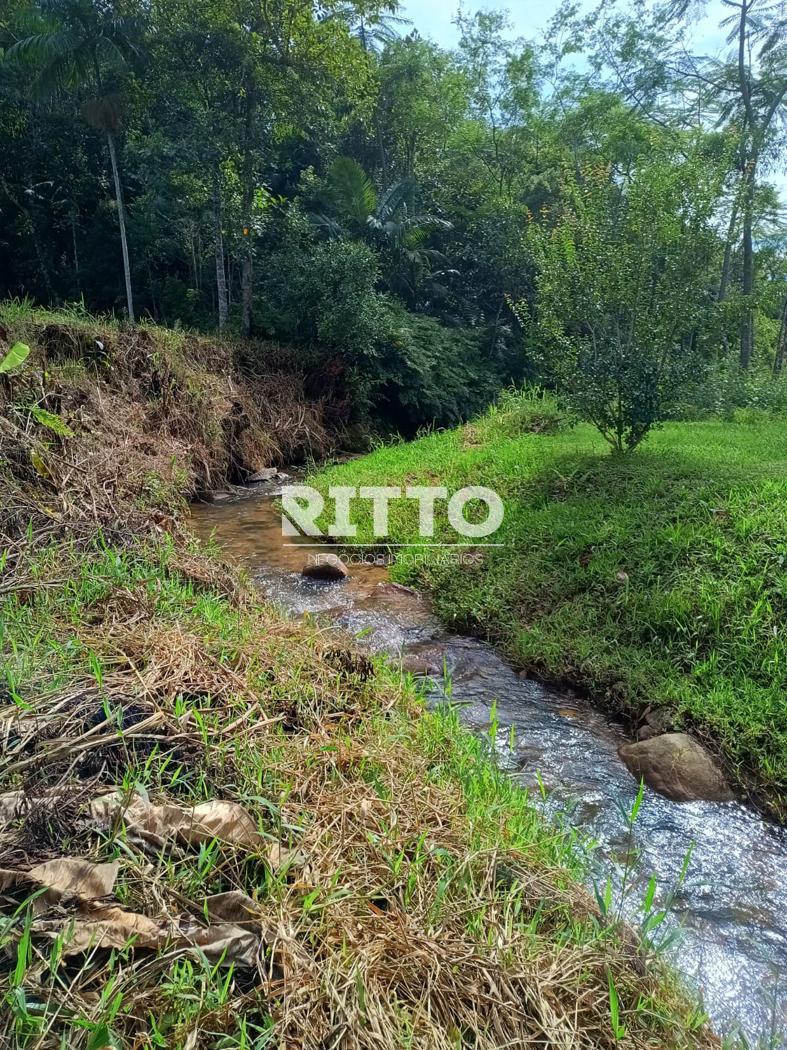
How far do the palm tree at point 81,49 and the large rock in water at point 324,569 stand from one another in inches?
323

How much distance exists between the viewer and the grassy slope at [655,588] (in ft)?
11.7

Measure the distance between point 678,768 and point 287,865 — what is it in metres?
2.23

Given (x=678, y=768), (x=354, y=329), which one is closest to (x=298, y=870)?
(x=678, y=768)

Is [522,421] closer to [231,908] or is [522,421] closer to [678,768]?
[678,768]

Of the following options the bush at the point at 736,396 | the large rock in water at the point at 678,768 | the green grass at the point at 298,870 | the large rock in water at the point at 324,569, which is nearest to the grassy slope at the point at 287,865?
the green grass at the point at 298,870

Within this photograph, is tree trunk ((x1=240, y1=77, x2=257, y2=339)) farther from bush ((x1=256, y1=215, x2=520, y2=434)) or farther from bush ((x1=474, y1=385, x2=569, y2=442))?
bush ((x1=474, y1=385, x2=569, y2=442))

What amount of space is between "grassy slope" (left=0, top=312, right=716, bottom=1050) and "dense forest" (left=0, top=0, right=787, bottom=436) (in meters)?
5.73

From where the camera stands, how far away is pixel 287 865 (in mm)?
1774

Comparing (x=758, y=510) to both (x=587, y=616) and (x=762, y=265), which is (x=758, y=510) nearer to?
(x=587, y=616)

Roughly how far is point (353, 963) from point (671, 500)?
4.98m

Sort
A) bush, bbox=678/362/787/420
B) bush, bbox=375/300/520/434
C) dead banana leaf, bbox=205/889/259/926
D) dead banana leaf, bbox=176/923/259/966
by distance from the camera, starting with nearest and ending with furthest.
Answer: dead banana leaf, bbox=176/923/259/966 → dead banana leaf, bbox=205/889/259/926 → bush, bbox=678/362/787/420 → bush, bbox=375/300/520/434

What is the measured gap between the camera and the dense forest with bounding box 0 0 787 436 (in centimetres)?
712

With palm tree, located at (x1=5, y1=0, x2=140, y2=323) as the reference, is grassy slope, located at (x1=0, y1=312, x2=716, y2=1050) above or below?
below

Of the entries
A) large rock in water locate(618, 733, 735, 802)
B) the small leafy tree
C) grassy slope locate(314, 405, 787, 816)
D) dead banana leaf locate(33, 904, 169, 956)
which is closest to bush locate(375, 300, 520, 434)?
the small leafy tree
